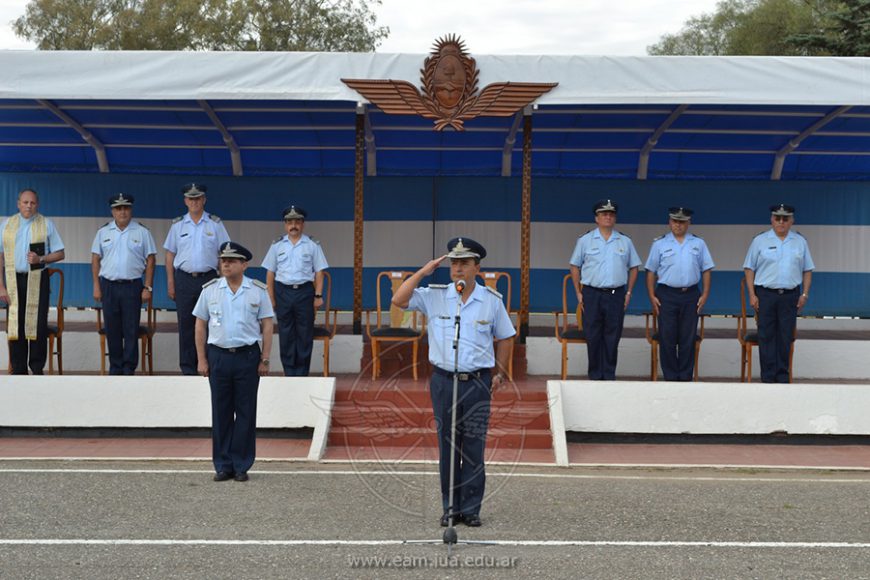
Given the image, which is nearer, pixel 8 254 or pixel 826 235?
pixel 8 254

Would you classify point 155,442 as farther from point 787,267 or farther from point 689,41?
point 689,41

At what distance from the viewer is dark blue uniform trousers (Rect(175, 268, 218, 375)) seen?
1069 cm

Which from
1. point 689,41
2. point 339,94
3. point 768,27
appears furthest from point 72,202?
point 689,41

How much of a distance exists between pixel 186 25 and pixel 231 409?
37448mm

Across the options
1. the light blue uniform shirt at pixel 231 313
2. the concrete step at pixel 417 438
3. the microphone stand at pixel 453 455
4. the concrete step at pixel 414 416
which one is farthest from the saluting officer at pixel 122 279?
the microphone stand at pixel 453 455

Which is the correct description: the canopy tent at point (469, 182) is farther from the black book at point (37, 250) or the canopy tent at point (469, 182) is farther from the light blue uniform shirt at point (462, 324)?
the light blue uniform shirt at point (462, 324)

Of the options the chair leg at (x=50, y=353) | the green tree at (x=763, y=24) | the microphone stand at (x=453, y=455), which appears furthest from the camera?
the green tree at (x=763, y=24)

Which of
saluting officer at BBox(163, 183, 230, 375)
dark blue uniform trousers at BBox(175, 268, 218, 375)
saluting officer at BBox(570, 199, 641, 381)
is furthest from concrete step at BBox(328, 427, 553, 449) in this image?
saluting officer at BBox(163, 183, 230, 375)

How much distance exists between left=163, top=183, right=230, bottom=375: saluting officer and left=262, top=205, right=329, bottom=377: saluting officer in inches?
23.4

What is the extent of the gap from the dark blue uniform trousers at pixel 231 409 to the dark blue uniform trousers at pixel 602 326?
3.70 meters

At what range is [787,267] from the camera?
34.7 feet

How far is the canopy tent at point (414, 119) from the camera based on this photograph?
10.4 metres

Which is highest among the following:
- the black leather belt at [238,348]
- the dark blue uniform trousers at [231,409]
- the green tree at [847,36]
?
the green tree at [847,36]

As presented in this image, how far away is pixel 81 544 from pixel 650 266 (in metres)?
6.52
